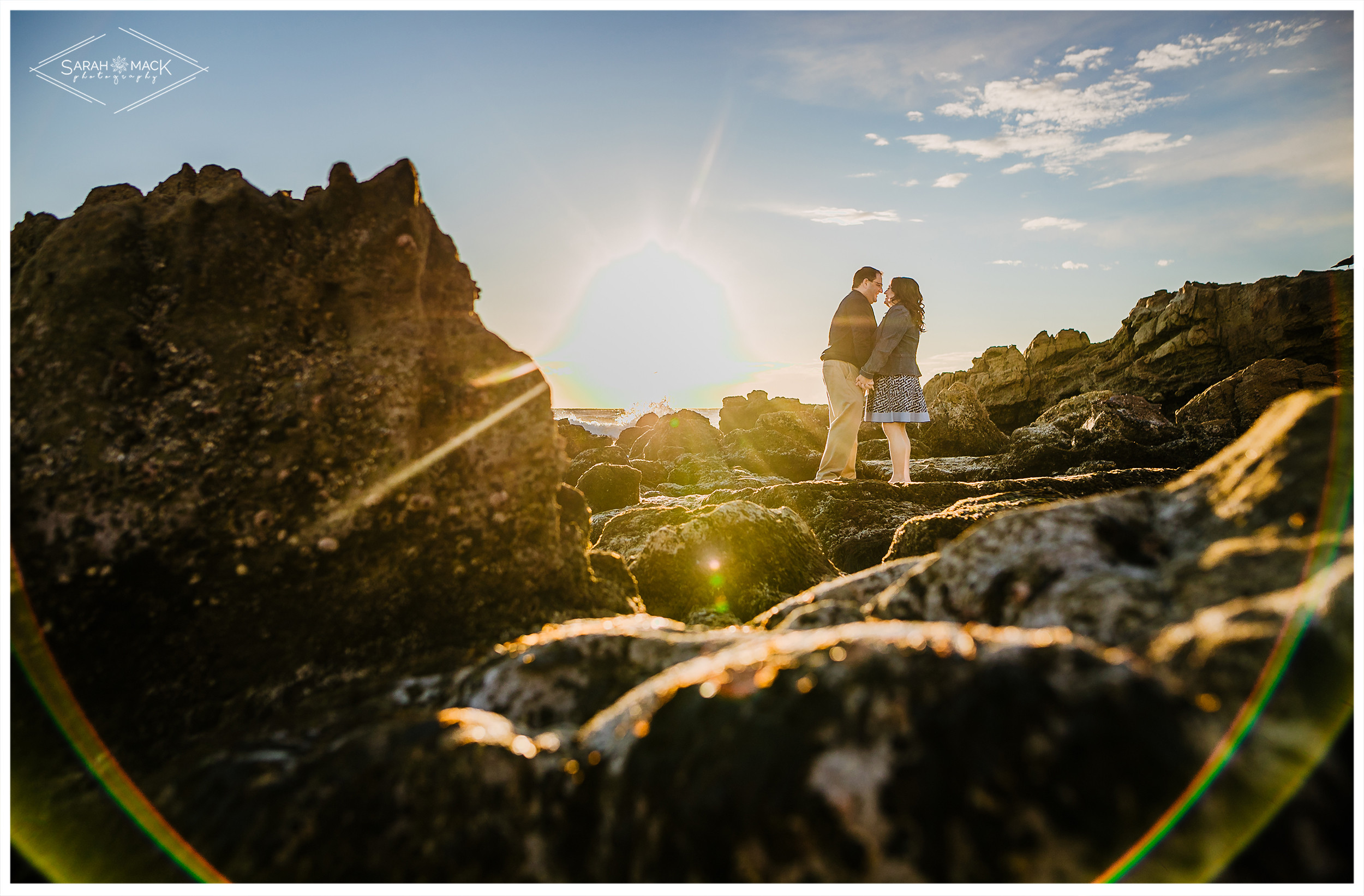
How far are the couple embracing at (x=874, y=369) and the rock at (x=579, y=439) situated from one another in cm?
1530

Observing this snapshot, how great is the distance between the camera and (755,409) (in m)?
37.8

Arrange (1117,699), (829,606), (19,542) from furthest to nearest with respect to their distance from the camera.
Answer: (829,606) → (19,542) → (1117,699)

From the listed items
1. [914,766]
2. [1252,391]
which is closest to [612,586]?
[914,766]

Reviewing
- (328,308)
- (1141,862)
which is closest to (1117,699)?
(1141,862)

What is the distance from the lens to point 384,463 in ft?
11.8

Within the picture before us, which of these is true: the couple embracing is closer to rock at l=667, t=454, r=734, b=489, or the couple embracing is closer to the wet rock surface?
the wet rock surface

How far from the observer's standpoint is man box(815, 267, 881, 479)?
10711 millimetres

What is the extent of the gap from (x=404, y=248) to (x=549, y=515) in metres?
2.04

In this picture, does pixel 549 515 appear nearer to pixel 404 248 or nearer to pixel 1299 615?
pixel 404 248

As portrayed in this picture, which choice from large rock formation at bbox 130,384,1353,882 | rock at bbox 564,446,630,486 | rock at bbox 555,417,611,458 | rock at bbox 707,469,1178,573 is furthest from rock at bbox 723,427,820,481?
large rock formation at bbox 130,384,1353,882

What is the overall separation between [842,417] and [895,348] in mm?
1494

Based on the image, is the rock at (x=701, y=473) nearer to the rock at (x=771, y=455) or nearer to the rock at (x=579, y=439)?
the rock at (x=771, y=455)

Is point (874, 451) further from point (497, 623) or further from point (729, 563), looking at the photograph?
point (497, 623)

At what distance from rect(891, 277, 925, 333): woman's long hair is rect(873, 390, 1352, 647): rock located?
7934mm
